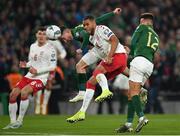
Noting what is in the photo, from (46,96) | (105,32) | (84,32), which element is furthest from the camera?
(46,96)

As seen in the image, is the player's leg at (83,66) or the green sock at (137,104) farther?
the player's leg at (83,66)

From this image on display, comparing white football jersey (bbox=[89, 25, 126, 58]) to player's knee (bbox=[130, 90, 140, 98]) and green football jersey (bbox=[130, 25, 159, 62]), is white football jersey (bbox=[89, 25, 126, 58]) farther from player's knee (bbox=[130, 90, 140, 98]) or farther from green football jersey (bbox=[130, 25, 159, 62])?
player's knee (bbox=[130, 90, 140, 98])

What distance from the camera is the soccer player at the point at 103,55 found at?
17.0 meters

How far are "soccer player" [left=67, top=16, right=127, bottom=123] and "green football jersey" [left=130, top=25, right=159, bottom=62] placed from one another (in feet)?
2.19

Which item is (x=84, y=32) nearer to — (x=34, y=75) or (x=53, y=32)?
(x=53, y=32)

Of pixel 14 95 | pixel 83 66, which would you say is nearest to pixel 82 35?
pixel 83 66

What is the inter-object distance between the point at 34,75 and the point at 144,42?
3747mm

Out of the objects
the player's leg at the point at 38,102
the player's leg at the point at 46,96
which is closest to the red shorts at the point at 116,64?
the player's leg at the point at 46,96

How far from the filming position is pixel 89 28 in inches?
679

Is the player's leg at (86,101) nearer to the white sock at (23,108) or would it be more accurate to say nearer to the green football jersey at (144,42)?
the green football jersey at (144,42)

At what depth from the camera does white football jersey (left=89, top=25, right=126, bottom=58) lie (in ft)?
56.4

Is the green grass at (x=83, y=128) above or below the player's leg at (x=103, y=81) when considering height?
below

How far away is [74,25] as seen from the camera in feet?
96.3

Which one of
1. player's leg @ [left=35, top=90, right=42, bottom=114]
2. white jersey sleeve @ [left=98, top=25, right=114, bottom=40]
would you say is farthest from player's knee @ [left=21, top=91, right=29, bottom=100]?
player's leg @ [left=35, top=90, right=42, bottom=114]
